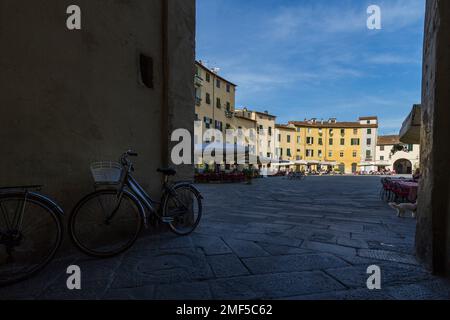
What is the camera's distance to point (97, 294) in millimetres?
1968

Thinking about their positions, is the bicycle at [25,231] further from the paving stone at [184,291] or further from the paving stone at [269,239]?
the paving stone at [269,239]

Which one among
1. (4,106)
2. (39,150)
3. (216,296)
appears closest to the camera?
(216,296)

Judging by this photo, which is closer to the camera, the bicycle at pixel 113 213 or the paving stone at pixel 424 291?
the paving stone at pixel 424 291

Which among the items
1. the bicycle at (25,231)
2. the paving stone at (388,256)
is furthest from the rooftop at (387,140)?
the bicycle at (25,231)

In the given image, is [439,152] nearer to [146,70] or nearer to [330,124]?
[146,70]

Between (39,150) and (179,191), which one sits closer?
(39,150)

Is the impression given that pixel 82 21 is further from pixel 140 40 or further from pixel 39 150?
pixel 39 150

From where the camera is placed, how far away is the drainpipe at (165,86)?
155 inches

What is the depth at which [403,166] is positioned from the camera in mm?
59281

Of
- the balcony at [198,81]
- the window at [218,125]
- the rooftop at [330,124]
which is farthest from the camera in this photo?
the rooftop at [330,124]

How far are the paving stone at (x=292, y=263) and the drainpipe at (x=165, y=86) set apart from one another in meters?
1.96

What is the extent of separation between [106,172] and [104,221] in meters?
0.55
